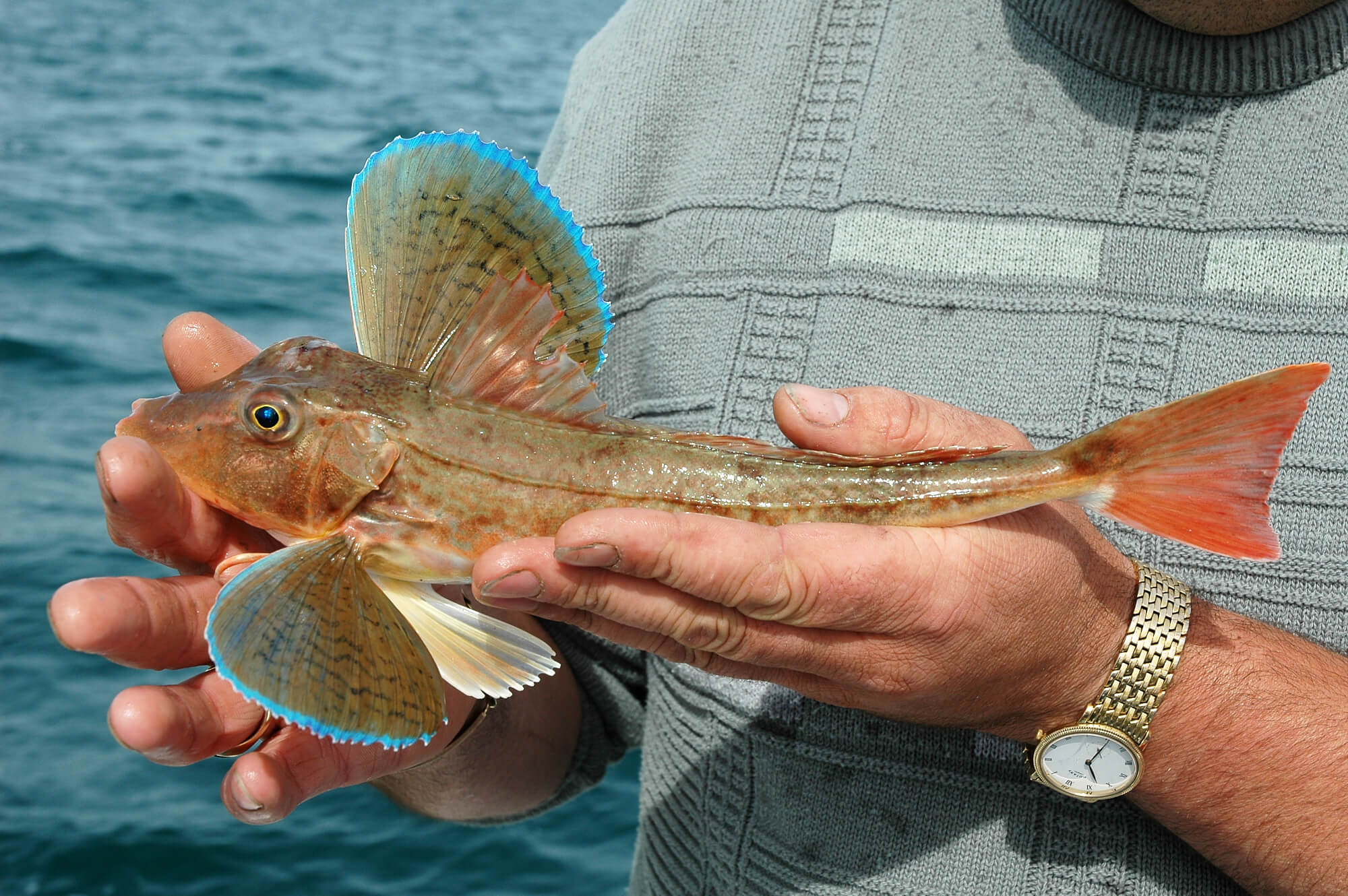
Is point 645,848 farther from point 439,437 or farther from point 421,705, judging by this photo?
point 439,437

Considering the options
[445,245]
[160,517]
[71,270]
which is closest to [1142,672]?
[445,245]

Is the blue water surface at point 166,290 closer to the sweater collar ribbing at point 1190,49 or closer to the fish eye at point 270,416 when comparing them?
the fish eye at point 270,416

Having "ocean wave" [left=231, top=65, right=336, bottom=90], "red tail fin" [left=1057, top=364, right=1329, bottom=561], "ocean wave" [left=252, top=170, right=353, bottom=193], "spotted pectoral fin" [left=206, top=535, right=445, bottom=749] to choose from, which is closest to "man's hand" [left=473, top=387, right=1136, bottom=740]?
"red tail fin" [left=1057, top=364, right=1329, bottom=561]

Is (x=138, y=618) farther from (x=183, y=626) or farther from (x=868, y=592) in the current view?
(x=868, y=592)

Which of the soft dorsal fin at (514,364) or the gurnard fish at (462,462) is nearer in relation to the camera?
the gurnard fish at (462,462)

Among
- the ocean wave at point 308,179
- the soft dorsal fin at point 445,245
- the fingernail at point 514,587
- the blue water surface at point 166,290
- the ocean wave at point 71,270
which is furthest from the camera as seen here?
the ocean wave at point 308,179

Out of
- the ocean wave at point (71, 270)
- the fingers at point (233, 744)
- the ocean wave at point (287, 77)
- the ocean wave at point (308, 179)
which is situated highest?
the ocean wave at point (287, 77)

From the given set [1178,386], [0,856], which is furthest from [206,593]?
[0,856]

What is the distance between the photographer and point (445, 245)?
222 cm

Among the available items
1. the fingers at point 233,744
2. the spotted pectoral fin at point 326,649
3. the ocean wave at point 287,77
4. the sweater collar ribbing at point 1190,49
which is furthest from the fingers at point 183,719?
the ocean wave at point 287,77

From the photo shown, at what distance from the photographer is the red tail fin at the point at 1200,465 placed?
1.81m

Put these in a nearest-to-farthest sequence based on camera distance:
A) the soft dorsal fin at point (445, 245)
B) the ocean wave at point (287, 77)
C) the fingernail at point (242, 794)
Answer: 1. the fingernail at point (242, 794)
2. the soft dorsal fin at point (445, 245)
3. the ocean wave at point (287, 77)

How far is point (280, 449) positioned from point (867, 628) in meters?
1.09

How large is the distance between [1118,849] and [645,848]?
3.94 ft
